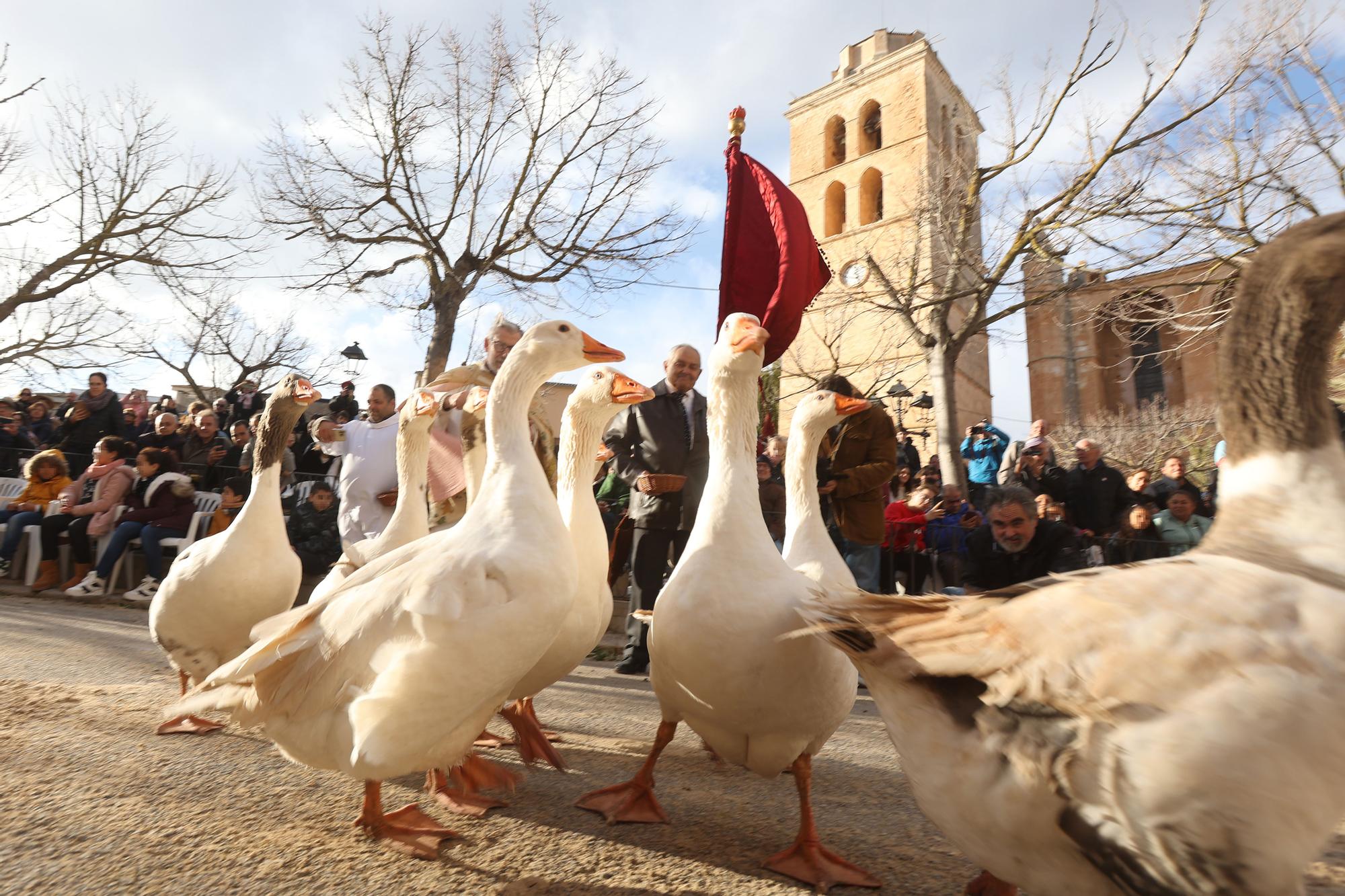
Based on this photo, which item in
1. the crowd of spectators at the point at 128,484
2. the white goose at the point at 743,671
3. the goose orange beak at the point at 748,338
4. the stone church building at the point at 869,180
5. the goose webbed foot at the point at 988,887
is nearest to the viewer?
the goose webbed foot at the point at 988,887

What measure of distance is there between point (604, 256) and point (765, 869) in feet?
51.0

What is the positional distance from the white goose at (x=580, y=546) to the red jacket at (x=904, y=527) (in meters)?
4.37

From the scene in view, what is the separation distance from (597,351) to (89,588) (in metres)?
8.31

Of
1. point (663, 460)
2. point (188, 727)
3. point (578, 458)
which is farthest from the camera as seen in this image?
point (663, 460)

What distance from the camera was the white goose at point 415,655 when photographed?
2039 mm

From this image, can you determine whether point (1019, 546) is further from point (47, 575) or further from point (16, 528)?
point (16, 528)

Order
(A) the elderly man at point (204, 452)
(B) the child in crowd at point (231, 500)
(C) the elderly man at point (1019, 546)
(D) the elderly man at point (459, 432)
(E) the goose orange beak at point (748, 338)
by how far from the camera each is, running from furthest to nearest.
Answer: (A) the elderly man at point (204, 452), (B) the child in crowd at point (231, 500), (D) the elderly man at point (459, 432), (C) the elderly man at point (1019, 546), (E) the goose orange beak at point (748, 338)

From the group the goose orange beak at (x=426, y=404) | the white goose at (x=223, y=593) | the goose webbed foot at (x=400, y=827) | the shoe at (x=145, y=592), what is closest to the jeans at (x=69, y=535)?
the shoe at (x=145, y=592)

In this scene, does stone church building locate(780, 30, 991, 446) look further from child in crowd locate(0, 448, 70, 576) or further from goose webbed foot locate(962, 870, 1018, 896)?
goose webbed foot locate(962, 870, 1018, 896)

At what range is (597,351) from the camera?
3080 mm

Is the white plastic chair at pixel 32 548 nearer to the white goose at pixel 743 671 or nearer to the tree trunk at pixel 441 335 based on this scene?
the tree trunk at pixel 441 335

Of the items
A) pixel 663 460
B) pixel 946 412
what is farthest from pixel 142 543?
pixel 946 412

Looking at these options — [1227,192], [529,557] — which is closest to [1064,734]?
[529,557]

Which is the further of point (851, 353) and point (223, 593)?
point (851, 353)
